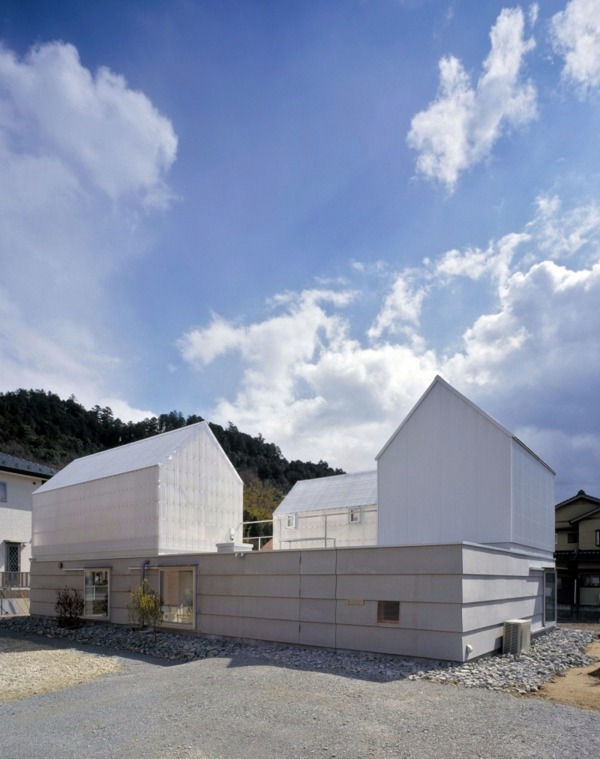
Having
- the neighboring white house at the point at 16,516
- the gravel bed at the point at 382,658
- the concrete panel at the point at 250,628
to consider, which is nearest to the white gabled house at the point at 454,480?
the gravel bed at the point at 382,658

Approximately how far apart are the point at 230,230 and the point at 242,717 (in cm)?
1138

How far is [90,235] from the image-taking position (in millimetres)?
14445

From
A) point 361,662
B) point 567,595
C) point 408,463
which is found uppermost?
point 408,463

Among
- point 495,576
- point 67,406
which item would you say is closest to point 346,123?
point 495,576

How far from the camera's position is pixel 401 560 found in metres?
12.3

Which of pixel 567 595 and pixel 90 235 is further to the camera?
pixel 567 595

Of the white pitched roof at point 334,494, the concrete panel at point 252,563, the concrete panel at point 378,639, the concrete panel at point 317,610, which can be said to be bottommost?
the concrete panel at point 378,639

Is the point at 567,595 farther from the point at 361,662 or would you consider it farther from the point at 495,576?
the point at 361,662

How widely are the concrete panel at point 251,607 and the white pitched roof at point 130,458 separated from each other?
5172 millimetres

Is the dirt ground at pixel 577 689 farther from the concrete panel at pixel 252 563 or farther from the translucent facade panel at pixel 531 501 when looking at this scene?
the concrete panel at pixel 252 563

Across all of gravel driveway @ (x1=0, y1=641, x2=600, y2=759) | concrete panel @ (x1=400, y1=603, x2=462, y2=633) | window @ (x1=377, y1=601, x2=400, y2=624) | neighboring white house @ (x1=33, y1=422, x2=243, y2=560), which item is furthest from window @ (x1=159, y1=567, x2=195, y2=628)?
concrete panel @ (x1=400, y1=603, x2=462, y2=633)

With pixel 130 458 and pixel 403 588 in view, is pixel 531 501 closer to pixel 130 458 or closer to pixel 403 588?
pixel 403 588

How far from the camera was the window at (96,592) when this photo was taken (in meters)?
19.7

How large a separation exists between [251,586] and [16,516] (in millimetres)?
20810
